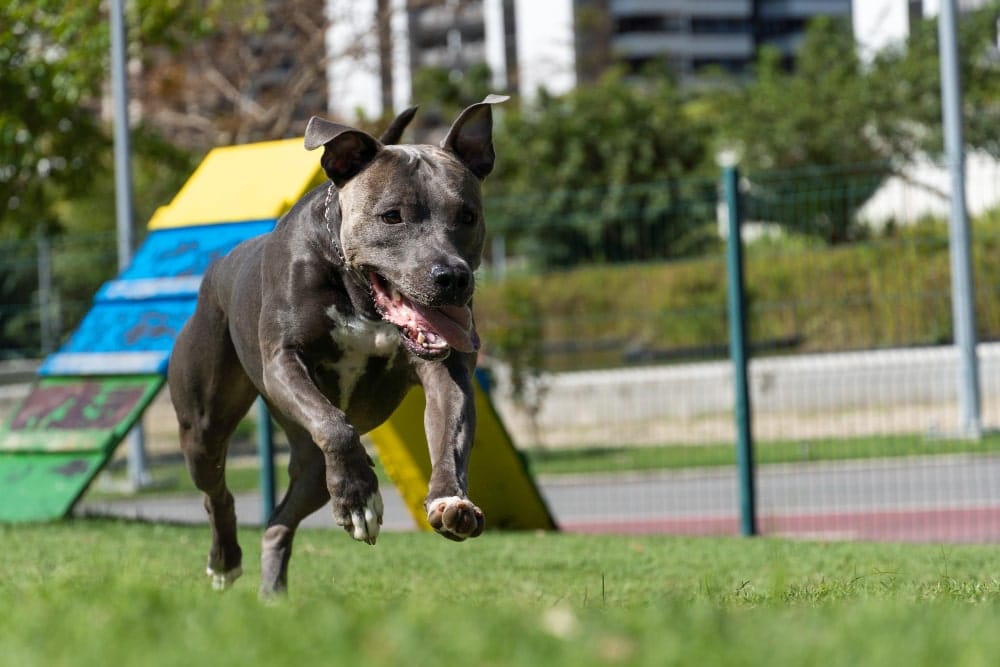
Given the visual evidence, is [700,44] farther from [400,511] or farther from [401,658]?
[401,658]

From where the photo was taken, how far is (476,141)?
17.6ft

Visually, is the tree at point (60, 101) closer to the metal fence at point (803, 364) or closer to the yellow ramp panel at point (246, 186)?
the yellow ramp panel at point (246, 186)

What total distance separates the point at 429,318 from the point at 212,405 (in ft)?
5.34

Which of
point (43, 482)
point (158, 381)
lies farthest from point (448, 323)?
point (43, 482)

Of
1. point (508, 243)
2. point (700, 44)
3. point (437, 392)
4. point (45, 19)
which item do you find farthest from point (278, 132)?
point (700, 44)

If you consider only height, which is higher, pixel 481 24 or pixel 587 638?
pixel 481 24

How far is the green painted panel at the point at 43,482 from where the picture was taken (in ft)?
30.6

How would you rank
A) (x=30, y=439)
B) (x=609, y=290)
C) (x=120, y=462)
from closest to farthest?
(x=30, y=439) → (x=609, y=290) → (x=120, y=462)

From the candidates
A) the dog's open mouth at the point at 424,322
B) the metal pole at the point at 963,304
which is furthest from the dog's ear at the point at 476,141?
the metal pole at the point at 963,304

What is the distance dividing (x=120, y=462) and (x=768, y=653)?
A: 14605 mm

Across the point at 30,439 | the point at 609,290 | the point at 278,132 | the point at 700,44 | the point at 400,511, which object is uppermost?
the point at 700,44

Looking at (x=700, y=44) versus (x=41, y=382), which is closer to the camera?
(x=41, y=382)

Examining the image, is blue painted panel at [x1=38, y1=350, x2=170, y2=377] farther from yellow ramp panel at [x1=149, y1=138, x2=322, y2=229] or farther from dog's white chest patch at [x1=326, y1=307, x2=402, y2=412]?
dog's white chest patch at [x1=326, y1=307, x2=402, y2=412]

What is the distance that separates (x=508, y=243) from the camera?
1390cm
